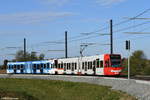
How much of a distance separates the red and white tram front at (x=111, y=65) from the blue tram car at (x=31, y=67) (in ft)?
62.3

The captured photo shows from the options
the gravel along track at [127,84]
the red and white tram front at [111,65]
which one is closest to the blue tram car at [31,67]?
the gravel along track at [127,84]

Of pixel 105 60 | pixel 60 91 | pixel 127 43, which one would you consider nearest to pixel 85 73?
pixel 105 60

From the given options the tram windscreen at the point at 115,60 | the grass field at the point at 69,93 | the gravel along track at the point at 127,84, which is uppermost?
the tram windscreen at the point at 115,60

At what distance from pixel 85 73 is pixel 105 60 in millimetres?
A: 6844

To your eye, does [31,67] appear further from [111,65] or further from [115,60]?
[111,65]

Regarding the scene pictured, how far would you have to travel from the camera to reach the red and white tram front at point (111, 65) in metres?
46.4

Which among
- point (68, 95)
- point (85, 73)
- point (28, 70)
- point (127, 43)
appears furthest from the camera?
point (28, 70)

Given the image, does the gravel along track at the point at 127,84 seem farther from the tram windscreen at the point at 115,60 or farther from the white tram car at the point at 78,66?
the tram windscreen at the point at 115,60

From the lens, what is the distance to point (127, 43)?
30969 millimetres

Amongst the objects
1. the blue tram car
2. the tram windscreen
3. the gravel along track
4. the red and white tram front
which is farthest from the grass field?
the blue tram car

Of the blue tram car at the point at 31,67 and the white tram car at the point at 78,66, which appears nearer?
the white tram car at the point at 78,66

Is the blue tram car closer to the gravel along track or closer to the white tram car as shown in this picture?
the white tram car

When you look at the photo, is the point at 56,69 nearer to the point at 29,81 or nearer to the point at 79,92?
the point at 29,81

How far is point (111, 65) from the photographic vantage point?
46469 millimetres
